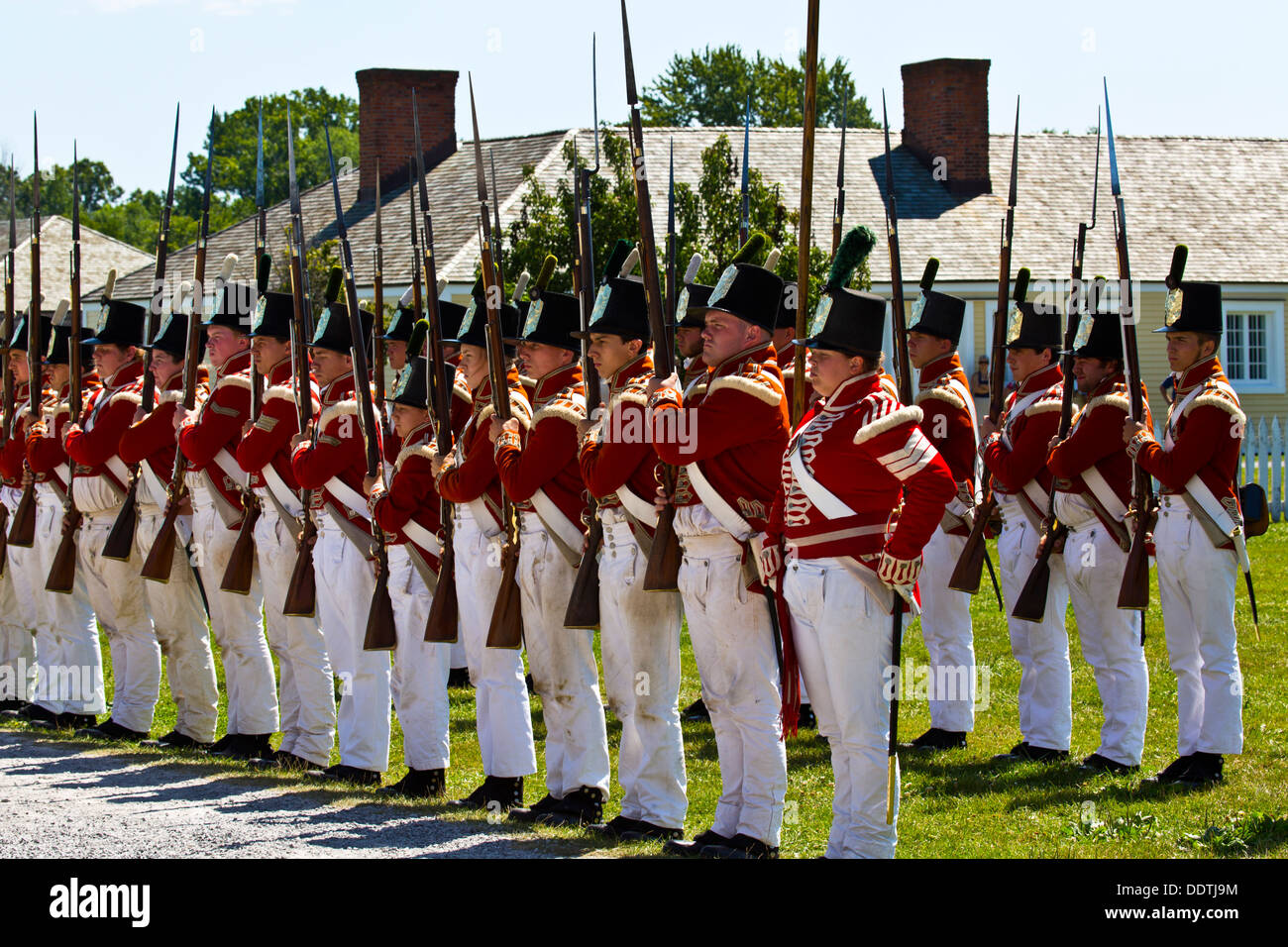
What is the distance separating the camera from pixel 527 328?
25.3ft

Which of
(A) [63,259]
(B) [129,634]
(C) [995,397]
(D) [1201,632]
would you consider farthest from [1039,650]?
(A) [63,259]

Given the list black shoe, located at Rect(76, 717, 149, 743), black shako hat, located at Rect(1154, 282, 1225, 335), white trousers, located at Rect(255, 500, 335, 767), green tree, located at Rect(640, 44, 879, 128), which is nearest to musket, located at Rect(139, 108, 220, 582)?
white trousers, located at Rect(255, 500, 335, 767)

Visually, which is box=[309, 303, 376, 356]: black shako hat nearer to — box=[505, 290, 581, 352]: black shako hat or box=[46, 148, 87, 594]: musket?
box=[505, 290, 581, 352]: black shako hat

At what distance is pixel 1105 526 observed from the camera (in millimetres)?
8328

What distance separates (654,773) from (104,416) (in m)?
4.89

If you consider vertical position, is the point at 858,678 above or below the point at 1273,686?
above

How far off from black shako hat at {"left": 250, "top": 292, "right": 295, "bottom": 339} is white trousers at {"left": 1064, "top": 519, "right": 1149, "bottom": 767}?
458 cm

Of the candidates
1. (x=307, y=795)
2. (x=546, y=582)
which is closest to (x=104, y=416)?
(x=307, y=795)

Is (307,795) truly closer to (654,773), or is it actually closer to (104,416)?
(654,773)

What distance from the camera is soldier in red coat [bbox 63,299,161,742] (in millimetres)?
9922

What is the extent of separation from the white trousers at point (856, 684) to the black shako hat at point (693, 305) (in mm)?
1572

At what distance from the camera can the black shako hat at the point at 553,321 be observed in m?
7.68

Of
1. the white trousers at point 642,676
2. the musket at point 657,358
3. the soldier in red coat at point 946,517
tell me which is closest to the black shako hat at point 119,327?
the white trousers at point 642,676

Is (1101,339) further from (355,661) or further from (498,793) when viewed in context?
(355,661)
